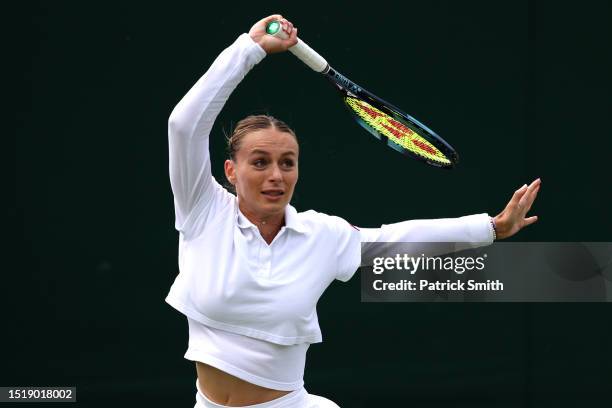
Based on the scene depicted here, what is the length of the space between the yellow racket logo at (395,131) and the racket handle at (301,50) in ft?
1.08

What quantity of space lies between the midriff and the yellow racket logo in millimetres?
960

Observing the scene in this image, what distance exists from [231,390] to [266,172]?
593 mm

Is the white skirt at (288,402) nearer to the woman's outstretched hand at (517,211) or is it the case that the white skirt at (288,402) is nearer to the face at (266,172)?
the face at (266,172)

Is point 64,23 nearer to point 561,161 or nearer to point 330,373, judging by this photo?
point 330,373

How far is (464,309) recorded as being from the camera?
193 inches

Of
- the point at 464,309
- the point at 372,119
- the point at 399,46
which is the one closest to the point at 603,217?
the point at 464,309

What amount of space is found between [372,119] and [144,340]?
1829mm

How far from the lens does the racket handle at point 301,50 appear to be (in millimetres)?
2848

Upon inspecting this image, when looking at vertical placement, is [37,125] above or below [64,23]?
below

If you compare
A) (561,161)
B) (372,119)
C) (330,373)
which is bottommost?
(330,373)

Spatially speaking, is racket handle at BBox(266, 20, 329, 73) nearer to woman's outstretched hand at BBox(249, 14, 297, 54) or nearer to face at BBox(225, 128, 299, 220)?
woman's outstretched hand at BBox(249, 14, 297, 54)

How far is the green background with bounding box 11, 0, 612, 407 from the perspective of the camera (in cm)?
480

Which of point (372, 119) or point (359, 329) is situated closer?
point (372, 119)

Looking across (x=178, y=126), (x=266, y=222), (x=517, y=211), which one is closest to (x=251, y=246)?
(x=266, y=222)
